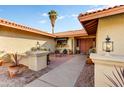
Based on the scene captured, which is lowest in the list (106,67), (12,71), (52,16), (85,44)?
(12,71)

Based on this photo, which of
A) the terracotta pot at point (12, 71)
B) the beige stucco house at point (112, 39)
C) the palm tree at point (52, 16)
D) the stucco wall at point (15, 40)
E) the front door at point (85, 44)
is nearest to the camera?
the beige stucco house at point (112, 39)

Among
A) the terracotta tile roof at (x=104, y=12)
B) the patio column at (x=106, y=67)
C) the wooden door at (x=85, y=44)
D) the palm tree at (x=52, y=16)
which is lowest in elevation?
the patio column at (x=106, y=67)

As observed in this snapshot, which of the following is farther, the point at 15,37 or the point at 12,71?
the point at 15,37

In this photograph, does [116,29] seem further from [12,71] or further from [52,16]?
[52,16]

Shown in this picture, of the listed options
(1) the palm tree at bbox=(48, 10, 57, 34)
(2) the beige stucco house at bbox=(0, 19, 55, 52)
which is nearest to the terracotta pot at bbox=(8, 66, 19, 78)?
(2) the beige stucco house at bbox=(0, 19, 55, 52)

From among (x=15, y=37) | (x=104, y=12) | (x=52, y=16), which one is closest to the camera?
(x=104, y=12)

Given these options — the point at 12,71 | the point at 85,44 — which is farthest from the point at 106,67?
the point at 85,44

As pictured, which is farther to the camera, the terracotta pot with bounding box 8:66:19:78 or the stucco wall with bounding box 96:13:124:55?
the terracotta pot with bounding box 8:66:19:78

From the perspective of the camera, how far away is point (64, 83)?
16.0ft

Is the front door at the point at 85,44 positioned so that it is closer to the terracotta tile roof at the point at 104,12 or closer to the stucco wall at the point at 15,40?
the stucco wall at the point at 15,40

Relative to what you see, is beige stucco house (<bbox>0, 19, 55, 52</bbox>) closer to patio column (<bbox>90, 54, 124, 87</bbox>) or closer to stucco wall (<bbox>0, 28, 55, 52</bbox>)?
stucco wall (<bbox>0, 28, 55, 52</bbox>)

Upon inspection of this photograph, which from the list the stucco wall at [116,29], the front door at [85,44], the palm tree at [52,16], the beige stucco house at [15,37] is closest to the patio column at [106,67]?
the stucco wall at [116,29]

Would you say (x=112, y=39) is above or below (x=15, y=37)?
below
